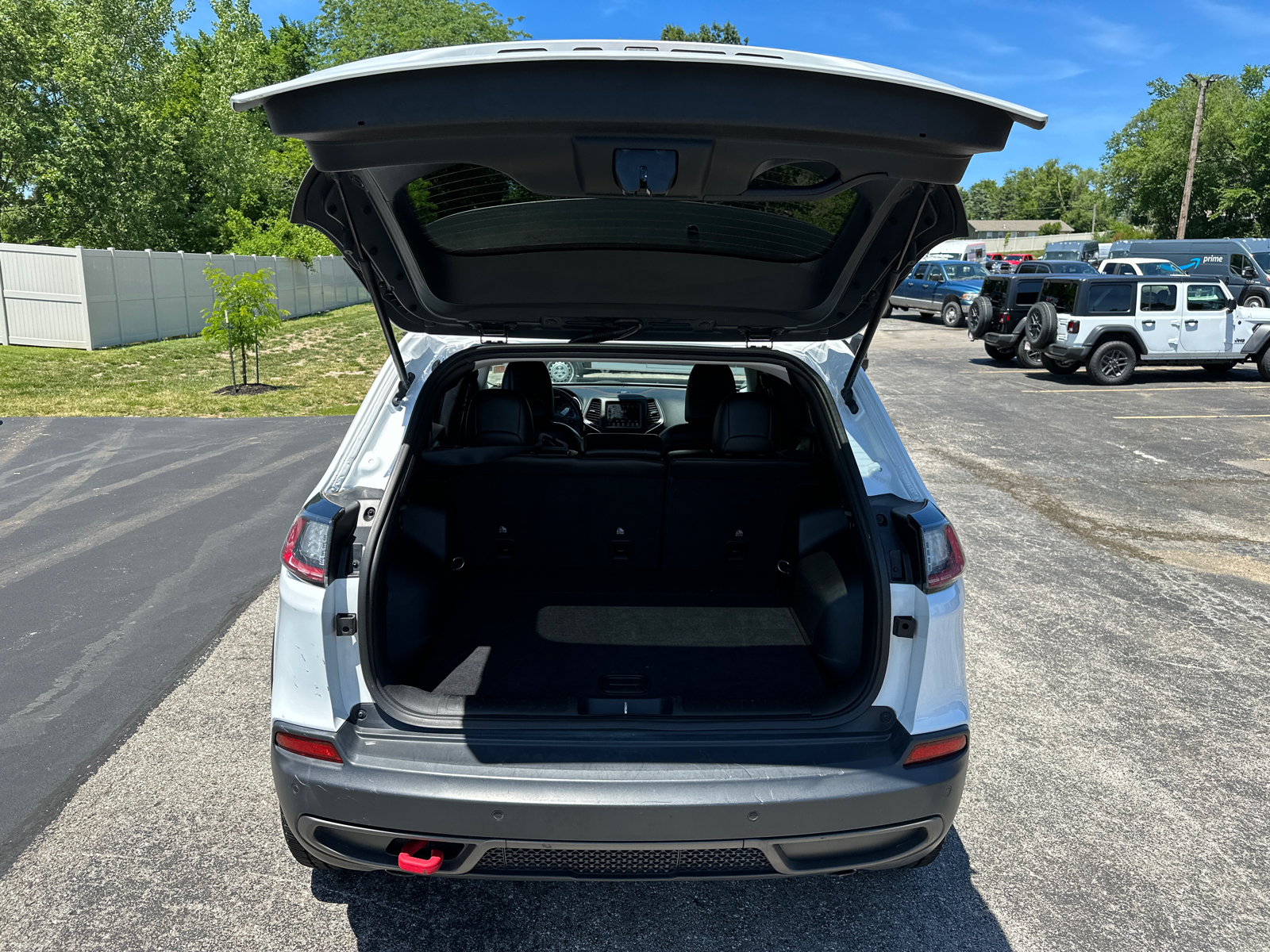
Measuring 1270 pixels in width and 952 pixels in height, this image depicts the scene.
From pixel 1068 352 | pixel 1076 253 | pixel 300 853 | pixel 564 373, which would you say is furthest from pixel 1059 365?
pixel 1076 253

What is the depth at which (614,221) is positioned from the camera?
250cm

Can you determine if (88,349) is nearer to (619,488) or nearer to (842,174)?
(619,488)

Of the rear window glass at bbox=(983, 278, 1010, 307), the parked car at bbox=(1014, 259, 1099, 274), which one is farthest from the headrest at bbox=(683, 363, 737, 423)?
the parked car at bbox=(1014, 259, 1099, 274)

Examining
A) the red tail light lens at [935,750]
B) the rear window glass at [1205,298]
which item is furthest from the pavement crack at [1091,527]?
the rear window glass at [1205,298]

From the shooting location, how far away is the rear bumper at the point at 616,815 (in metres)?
2.00

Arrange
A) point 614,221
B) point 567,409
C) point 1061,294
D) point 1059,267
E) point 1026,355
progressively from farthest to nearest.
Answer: point 1059,267 → point 1026,355 → point 1061,294 → point 567,409 → point 614,221

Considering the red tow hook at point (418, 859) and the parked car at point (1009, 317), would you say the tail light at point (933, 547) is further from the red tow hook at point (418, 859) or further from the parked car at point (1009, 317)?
the parked car at point (1009, 317)

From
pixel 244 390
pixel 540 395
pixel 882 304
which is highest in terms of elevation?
pixel 882 304

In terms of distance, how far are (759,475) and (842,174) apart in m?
1.56

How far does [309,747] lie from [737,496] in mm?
1901

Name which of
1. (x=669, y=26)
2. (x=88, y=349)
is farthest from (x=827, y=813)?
(x=669, y=26)

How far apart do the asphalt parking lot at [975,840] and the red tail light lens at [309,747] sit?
658 millimetres

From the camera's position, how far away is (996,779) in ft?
10.9

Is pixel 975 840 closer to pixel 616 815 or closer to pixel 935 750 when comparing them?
pixel 935 750
